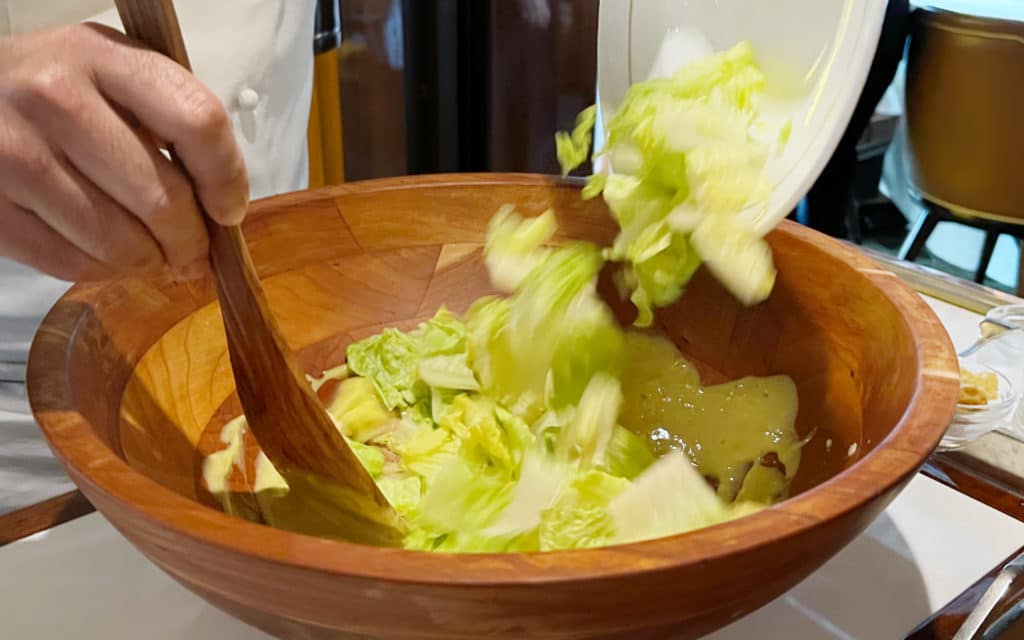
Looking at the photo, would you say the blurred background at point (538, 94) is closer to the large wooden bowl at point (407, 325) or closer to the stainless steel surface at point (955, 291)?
the stainless steel surface at point (955, 291)

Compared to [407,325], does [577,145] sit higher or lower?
higher

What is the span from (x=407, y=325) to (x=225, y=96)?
0.39m

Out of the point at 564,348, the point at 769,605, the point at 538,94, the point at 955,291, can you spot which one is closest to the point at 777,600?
the point at 769,605

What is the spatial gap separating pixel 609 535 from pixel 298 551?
22 centimetres

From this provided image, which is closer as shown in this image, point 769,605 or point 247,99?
point 769,605

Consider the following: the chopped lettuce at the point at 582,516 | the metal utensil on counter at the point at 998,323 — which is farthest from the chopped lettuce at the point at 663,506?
the metal utensil on counter at the point at 998,323

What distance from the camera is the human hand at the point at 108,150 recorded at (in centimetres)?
49

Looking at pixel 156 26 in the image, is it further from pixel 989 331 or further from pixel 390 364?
pixel 989 331

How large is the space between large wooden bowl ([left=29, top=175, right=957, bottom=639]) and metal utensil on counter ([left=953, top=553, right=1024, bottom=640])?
0.12 meters

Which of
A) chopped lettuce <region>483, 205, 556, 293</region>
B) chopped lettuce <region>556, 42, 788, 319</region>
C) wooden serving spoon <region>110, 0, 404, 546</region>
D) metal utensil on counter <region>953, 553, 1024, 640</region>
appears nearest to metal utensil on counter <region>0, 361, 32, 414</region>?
wooden serving spoon <region>110, 0, 404, 546</region>

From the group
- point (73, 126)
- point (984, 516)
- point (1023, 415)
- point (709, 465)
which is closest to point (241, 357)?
point (73, 126)

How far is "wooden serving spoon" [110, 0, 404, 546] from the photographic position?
0.62 metres

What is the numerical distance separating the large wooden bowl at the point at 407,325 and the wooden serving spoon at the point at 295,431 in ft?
0.07

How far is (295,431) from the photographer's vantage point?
640 millimetres
